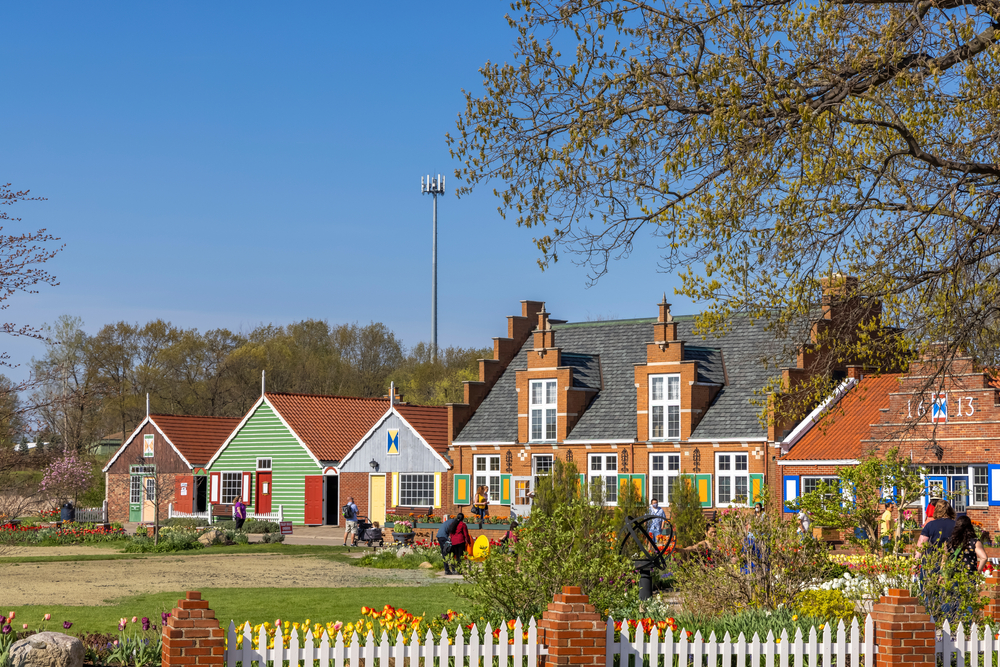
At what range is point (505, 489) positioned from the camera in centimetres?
4547

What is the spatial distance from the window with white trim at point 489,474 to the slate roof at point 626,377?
2.67 ft

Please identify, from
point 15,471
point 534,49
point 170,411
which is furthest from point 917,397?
point 170,411

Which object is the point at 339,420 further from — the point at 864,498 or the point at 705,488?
the point at 864,498

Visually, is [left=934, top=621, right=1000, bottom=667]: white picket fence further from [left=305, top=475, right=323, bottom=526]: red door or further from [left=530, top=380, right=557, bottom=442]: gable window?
[left=305, top=475, right=323, bottom=526]: red door

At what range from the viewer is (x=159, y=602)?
65.3 ft

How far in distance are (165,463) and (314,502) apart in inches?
438

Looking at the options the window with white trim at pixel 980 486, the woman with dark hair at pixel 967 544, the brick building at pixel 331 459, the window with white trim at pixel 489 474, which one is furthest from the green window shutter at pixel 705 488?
the woman with dark hair at pixel 967 544

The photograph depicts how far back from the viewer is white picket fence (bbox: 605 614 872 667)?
9992mm

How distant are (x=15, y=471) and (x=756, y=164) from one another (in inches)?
379

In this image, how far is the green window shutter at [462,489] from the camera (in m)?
46.4

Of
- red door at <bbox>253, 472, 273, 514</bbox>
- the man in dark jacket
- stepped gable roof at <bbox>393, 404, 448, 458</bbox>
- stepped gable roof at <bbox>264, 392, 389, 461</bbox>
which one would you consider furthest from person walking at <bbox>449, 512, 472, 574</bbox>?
red door at <bbox>253, 472, 273, 514</bbox>

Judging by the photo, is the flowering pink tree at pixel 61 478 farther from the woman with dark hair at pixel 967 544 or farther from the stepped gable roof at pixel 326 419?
the stepped gable roof at pixel 326 419

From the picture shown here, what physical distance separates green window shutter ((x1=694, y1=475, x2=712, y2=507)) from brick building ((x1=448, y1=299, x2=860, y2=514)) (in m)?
0.04

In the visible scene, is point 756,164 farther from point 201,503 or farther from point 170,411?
point 170,411
